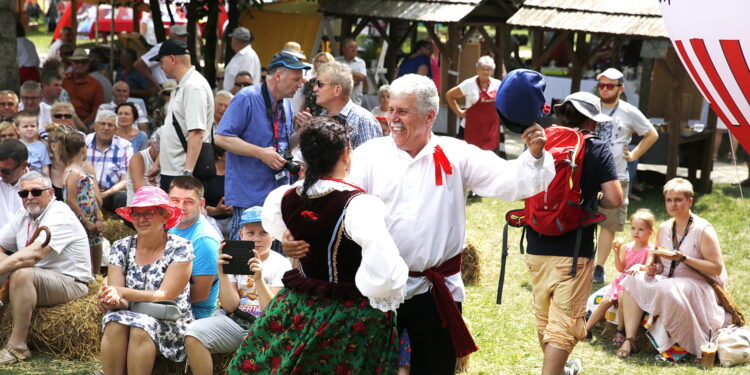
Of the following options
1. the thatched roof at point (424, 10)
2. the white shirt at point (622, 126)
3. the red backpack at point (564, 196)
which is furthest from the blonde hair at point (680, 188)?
the thatched roof at point (424, 10)

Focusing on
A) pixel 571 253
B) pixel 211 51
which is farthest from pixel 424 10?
pixel 571 253

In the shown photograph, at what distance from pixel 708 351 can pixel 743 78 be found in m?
1.82

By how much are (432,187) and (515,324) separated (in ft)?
11.3

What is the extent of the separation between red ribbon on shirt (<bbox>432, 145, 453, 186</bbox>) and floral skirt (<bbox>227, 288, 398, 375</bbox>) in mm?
604

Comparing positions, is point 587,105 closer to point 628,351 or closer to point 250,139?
point 628,351

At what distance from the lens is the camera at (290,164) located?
6141 mm

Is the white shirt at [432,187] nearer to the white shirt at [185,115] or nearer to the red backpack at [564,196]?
the red backpack at [564,196]

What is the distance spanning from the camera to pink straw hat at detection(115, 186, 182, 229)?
17.7 feet

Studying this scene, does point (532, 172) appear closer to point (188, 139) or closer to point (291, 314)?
point (291, 314)

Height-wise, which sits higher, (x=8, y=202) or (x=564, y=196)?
(x=564, y=196)

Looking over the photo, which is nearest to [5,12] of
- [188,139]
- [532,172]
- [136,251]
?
[188,139]

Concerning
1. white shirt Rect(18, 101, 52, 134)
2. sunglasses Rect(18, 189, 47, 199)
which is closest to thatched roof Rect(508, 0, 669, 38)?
white shirt Rect(18, 101, 52, 134)

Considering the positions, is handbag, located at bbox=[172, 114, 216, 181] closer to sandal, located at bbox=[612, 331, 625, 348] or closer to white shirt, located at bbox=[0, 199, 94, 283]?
white shirt, located at bbox=[0, 199, 94, 283]

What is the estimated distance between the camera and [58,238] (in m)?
6.28
